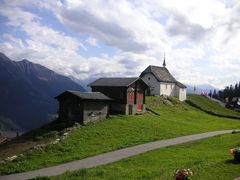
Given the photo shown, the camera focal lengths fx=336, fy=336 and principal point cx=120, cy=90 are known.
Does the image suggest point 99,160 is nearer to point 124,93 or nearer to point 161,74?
point 124,93

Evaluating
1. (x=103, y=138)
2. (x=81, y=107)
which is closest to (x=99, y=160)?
(x=103, y=138)

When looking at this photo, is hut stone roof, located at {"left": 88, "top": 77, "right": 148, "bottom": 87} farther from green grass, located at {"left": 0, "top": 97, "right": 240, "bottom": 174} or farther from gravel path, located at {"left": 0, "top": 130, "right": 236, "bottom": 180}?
gravel path, located at {"left": 0, "top": 130, "right": 236, "bottom": 180}

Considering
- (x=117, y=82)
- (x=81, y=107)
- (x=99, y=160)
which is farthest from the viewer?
(x=117, y=82)

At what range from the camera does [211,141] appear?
1709 inches

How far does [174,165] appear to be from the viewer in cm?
2755

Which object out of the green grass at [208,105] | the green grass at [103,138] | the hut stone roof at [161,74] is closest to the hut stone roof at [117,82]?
the green grass at [103,138]

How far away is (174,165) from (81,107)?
2797 cm

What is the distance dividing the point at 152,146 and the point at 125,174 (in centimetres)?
1557

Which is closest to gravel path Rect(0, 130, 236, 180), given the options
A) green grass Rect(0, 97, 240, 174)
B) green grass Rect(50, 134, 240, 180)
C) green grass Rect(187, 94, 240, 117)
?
green grass Rect(0, 97, 240, 174)

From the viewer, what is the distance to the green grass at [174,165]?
22.4 metres

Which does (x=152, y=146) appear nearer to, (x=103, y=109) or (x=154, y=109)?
(x=103, y=109)

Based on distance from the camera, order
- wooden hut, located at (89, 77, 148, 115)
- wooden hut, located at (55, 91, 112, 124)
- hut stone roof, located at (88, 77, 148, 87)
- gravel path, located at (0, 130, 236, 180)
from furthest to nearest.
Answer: hut stone roof, located at (88, 77, 148, 87), wooden hut, located at (89, 77, 148, 115), wooden hut, located at (55, 91, 112, 124), gravel path, located at (0, 130, 236, 180)

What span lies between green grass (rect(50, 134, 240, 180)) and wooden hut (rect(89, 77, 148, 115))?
840 inches

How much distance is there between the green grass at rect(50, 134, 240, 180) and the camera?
73.6ft
